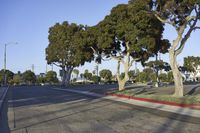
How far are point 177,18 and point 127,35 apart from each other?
8.33m

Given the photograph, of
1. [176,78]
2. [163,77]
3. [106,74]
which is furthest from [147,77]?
[176,78]

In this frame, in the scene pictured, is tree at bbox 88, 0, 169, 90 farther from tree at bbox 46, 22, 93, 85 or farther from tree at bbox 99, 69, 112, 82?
tree at bbox 99, 69, 112, 82

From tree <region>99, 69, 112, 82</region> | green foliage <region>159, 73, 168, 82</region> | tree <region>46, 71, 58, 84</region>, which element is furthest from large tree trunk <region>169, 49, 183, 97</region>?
tree <region>99, 69, 112, 82</region>

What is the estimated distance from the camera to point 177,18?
32.4 metres

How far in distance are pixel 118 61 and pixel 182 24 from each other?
15954 millimetres

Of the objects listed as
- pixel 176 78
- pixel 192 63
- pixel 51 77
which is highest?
pixel 192 63

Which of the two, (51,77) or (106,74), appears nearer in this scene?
(51,77)

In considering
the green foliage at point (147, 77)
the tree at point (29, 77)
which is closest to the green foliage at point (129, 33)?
the green foliage at point (147, 77)

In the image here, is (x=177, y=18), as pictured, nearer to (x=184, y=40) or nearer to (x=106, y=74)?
(x=184, y=40)

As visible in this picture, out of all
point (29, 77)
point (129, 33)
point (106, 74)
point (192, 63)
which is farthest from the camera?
point (29, 77)

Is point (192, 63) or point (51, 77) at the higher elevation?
point (192, 63)

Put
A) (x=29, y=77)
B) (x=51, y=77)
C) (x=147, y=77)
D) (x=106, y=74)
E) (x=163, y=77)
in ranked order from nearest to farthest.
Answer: (x=147, y=77) < (x=163, y=77) < (x=51, y=77) < (x=106, y=74) < (x=29, y=77)

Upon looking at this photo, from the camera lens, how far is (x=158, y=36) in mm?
41719

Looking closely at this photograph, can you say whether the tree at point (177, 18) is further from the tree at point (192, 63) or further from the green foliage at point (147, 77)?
the tree at point (192, 63)
